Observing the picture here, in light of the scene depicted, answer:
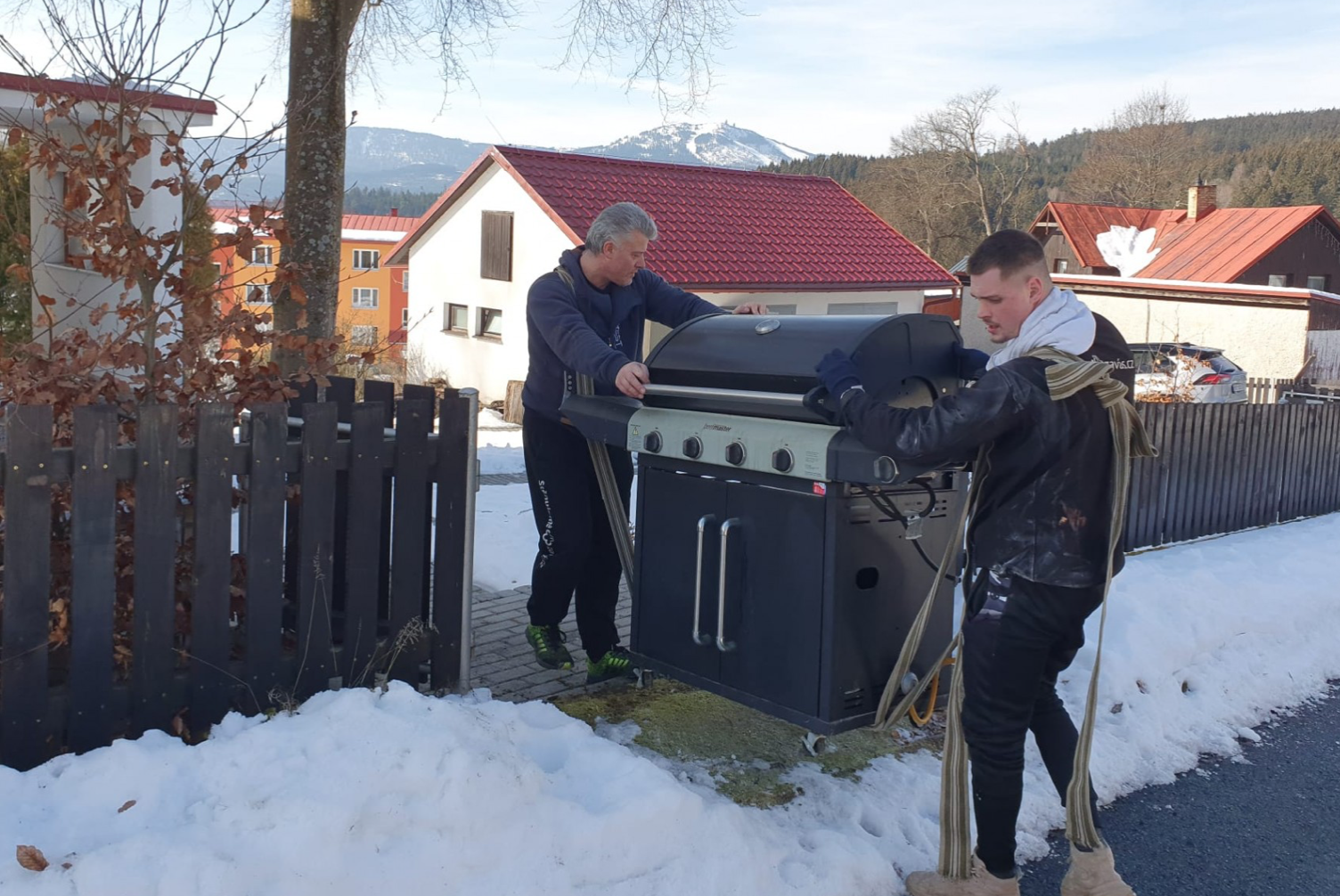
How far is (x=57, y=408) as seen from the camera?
3.86 m

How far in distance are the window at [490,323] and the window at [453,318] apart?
0.90 meters

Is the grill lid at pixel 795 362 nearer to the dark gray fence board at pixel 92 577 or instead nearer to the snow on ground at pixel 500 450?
the dark gray fence board at pixel 92 577

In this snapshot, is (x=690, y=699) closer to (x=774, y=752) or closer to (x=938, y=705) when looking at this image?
(x=774, y=752)

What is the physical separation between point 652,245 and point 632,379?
22.9m

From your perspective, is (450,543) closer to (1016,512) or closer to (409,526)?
(409,526)

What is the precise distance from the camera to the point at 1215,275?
37688 millimetres

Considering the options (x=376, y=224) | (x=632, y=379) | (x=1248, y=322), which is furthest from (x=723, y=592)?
(x=376, y=224)

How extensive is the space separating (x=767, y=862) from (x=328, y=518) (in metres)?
1.81

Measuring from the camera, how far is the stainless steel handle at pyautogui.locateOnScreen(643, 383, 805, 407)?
12.6 ft

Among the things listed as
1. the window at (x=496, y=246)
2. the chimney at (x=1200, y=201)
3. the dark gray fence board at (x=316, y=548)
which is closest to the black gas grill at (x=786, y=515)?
the dark gray fence board at (x=316, y=548)

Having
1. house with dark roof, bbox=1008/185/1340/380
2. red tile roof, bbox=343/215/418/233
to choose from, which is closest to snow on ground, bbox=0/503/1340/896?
house with dark roof, bbox=1008/185/1340/380

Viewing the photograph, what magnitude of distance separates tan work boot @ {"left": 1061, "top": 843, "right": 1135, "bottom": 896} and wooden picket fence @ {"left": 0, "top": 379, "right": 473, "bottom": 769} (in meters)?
2.27

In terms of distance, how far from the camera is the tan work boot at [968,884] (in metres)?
3.35

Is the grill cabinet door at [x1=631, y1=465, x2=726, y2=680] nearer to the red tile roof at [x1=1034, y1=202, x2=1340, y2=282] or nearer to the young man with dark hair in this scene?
the young man with dark hair
